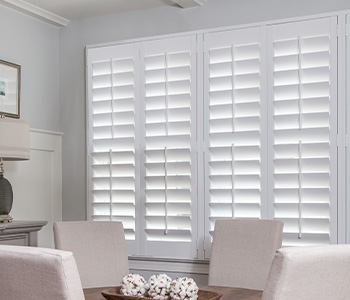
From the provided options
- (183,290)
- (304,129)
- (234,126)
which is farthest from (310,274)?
(234,126)

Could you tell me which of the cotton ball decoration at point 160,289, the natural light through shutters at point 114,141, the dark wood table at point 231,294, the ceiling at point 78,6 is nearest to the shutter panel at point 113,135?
the natural light through shutters at point 114,141

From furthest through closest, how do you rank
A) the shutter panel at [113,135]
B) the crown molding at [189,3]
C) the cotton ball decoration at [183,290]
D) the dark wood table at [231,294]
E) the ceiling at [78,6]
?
the shutter panel at [113,135]
the ceiling at [78,6]
the crown molding at [189,3]
the dark wood table at [231,294]
the cotton ball decoration at [183,290]

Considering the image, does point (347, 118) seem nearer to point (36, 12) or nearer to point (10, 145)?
point (10, 145)

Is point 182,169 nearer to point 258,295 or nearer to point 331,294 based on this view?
point 258,295

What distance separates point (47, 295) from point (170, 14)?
2.67 metres

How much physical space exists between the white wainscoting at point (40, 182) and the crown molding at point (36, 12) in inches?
33.5

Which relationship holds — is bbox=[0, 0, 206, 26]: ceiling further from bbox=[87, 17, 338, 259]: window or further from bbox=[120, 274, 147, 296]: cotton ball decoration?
bbox=[120, 274, 147, 296]: cotton ball decoration

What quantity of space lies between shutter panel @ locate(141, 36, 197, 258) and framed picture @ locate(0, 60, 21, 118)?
0.88 meters

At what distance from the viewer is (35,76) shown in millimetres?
4078

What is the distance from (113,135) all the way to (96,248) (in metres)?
1.09

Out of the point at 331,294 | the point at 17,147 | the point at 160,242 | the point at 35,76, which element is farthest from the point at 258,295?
the point at 35,76

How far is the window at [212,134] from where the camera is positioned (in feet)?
11.0

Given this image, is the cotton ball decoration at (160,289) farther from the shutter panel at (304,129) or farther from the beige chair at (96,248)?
the shutter panel at (304,129)

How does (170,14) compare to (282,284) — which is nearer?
(282,284)
